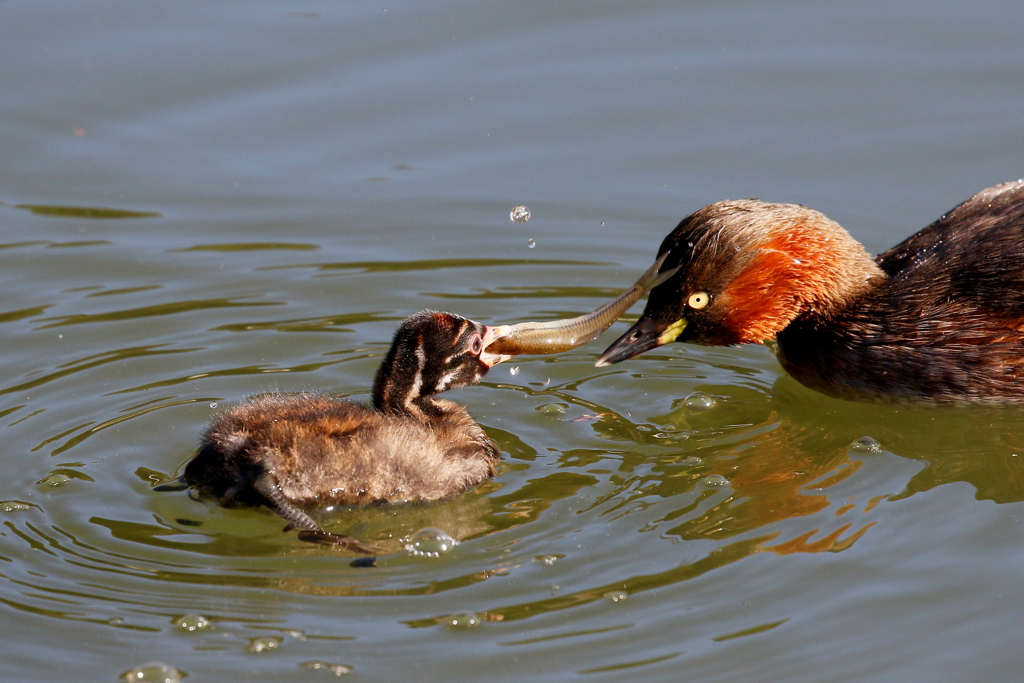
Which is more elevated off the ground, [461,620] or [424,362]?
[424,362]

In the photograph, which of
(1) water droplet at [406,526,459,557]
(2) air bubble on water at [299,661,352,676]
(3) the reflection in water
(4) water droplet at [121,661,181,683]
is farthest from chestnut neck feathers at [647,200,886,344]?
(3) the reflection in water

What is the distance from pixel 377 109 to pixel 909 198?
3682 mm

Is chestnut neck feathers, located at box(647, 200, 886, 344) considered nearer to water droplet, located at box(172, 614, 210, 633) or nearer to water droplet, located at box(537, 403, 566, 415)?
water droplet, located at box(537, 403, 566, 415)

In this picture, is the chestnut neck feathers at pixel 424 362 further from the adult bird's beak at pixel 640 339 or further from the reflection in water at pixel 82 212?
the reflection in water at pixel 82 212

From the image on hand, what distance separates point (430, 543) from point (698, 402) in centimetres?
200

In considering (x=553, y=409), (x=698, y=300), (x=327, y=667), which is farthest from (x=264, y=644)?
(x=698, y=300)

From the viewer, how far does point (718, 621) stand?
5047 millimetres

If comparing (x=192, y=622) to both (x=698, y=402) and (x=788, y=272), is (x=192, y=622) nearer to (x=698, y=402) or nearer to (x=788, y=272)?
(x=698, y=402)

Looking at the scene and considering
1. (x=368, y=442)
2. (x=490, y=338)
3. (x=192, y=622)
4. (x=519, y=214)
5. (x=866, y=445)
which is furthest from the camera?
(x=519, y=214)

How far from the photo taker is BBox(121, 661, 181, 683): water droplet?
476 cm

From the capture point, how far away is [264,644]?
4.91 metres

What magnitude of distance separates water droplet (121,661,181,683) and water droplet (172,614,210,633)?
22 centimetres

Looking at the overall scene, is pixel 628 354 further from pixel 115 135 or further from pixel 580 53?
pixel 115 135

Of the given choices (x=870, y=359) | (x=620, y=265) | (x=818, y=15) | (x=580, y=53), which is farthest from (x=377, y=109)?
(x=870, y=359)
